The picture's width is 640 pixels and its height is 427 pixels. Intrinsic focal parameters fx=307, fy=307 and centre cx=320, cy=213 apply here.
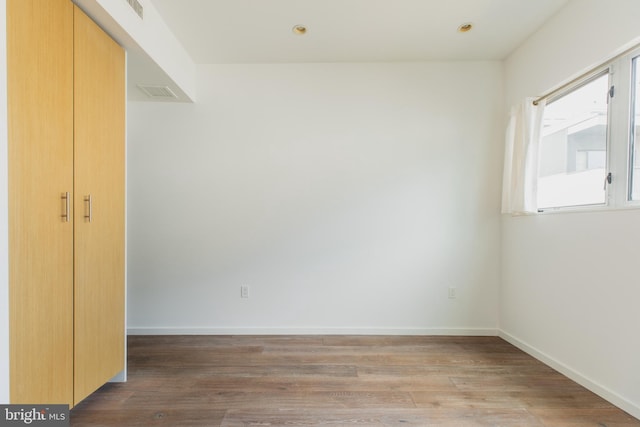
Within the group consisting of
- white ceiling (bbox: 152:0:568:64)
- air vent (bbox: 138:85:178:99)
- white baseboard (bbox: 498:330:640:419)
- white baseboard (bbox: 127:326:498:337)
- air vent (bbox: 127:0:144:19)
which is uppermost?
white ceiling (bbox: 152:0:568:64)

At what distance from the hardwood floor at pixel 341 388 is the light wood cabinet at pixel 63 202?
35 cm

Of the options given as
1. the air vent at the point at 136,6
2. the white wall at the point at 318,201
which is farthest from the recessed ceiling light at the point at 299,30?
Answer: the air vent at the point at 136,6

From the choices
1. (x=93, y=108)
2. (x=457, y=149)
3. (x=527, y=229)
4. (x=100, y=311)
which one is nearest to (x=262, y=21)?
(x=93, y=108)

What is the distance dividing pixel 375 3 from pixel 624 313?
2.61 metres

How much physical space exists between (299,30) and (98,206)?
6.72 ft

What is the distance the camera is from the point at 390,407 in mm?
1864

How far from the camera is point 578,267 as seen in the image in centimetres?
216

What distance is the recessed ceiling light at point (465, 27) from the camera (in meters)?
2.51

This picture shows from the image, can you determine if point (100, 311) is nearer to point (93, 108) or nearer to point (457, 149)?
point (93, 108)

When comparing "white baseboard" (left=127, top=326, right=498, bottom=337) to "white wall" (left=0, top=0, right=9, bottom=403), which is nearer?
"white wall" (left=0, top=0, right=9, bottom=403)

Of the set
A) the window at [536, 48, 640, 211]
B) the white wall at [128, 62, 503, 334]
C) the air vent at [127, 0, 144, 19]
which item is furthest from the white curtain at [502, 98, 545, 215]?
the air vent at [127, 0, 144, 19]

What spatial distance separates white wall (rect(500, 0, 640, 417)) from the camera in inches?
71.5

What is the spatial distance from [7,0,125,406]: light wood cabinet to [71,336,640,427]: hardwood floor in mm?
354

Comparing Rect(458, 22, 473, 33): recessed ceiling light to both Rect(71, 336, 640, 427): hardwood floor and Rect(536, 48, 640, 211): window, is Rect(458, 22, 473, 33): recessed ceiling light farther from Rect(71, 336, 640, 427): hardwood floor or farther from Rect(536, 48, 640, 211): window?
Rect(71, 336, 640, 427): hardwood floor
